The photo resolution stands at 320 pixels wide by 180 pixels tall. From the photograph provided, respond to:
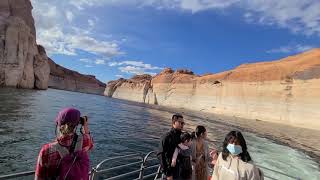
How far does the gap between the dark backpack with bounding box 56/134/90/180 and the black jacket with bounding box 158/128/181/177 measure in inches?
90.6

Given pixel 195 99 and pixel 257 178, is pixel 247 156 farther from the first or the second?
pixel 195 99

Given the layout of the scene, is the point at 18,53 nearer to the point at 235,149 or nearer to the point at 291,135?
the point at 291,135

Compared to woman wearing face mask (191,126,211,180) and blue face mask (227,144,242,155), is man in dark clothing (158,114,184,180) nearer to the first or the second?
woman wearing face mask (191,126,211,180)

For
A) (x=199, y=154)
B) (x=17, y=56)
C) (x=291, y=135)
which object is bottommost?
(x=291, y=135)

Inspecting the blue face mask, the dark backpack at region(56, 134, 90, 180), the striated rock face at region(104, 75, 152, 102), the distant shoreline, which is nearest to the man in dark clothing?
the blue face mask

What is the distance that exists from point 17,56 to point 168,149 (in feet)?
238

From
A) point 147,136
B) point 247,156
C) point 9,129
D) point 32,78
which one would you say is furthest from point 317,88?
point 32,78

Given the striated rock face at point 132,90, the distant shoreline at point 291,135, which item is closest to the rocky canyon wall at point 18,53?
the striated rock face at point 132,90

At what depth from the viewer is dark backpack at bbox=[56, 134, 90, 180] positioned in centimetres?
303

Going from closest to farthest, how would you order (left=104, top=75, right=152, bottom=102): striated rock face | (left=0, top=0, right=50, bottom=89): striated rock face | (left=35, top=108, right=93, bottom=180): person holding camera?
(left=35, top=108, right=93, bottom=180): person holding camera < (left=0, top=0, right=50, bottom=89): striated rock face < (left=104, top=75, right=152, bottom=102): striated rock face

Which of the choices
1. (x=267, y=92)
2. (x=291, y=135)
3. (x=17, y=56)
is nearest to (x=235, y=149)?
(x=291, y=135)

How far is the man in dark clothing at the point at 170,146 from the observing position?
5.35m

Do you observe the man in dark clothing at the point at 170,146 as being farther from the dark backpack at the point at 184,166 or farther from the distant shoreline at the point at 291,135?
the distant shoreline at the point at 291,135

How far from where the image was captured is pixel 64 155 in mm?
3039
